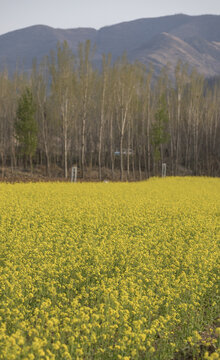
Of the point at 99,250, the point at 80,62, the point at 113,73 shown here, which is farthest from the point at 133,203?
the point at 113,73

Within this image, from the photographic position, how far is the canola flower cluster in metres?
4.18

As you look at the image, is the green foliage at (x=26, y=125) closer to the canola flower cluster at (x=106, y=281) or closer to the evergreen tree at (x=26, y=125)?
the evergreen tree at (x=26, y=125)

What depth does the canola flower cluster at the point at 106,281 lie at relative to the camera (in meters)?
4.18

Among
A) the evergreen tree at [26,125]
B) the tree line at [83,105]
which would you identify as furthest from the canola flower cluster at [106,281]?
the evergreen tree at [26,125]

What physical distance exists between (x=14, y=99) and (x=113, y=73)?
1371 cm

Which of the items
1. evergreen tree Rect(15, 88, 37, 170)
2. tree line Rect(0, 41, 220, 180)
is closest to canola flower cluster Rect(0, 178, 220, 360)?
tree line Rect(0, 41, 220, 180)

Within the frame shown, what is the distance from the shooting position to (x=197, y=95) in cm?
4359

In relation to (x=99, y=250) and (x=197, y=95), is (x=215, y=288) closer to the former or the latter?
(x=99, y=250)

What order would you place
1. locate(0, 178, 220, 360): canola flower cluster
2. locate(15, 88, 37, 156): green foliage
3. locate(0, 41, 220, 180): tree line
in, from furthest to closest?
locate(15, 88, 37, 156): green foliage, locate(0, 41, 220, 180): tree line, locate(0, 178, 220, 360): canola flower cluster

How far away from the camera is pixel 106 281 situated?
6.11 metres

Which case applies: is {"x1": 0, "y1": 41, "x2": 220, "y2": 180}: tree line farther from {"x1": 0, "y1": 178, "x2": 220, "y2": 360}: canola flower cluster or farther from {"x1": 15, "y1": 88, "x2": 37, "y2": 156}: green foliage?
{"x1": 0, "y1": 178, "x2": 220, "y2": 360}: canola flower cluster

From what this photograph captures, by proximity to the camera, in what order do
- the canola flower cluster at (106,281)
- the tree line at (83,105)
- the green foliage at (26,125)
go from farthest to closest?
the green foliage at (26,125), the tree line at (83,105), the canola flower cluster at (106,281)

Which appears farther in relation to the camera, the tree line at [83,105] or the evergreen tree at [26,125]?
the evergreen tree at [26,125]

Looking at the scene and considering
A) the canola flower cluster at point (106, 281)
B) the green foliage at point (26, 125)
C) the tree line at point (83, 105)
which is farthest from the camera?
the green foliage at point (26, 125)
